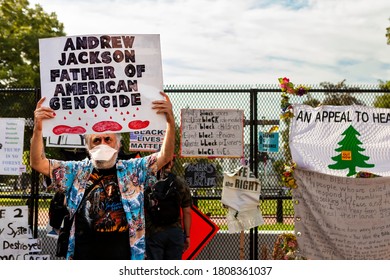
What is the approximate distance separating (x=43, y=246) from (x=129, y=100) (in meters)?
5.03

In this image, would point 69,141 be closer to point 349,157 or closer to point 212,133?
point 212,133

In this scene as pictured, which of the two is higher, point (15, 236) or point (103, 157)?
point (103, 157)

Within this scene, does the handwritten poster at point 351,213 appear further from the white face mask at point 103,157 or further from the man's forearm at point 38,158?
the man's forearm at point 38,158

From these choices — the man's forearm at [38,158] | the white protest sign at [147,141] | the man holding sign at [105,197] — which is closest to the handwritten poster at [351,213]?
the white protest sign at [147,141]

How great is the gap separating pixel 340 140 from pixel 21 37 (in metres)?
26.8

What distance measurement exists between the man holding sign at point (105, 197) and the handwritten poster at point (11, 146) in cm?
368

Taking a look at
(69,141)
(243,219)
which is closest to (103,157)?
(69,141)

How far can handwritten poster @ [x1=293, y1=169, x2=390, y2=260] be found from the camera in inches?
286

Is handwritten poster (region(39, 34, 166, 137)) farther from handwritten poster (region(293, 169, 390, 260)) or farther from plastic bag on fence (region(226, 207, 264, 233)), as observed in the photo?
handwritten poster (region(293, 169, 390, 260))

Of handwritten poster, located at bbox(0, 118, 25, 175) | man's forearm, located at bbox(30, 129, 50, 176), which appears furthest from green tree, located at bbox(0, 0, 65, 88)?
man's forearm, located at bbox(30, 129, 50, 176)

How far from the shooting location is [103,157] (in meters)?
4.15

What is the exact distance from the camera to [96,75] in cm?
492

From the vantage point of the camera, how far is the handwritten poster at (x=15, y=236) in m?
7.68

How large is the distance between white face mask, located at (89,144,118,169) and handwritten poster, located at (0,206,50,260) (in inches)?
154
